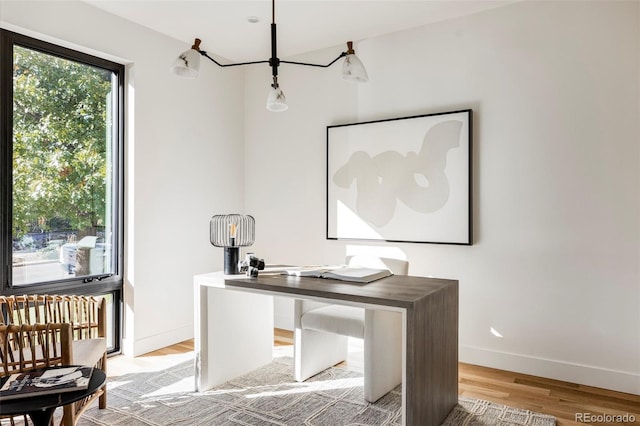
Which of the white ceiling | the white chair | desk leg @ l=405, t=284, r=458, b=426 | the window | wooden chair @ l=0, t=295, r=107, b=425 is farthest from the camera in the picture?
the white ceiling

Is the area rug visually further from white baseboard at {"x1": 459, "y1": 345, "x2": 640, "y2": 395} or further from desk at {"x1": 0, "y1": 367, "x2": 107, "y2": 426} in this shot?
desk at {"x1": 0, "y1": 367, "x2": 107, "y2": 426}

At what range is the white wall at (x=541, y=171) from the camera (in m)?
2.78

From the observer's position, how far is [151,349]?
3.54 meters

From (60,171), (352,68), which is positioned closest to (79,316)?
(60,171)

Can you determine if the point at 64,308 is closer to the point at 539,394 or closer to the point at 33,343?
the point at 33,343

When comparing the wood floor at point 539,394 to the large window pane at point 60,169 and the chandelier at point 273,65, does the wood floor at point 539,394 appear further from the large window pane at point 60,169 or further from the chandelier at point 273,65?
the chandelier at point 273,65

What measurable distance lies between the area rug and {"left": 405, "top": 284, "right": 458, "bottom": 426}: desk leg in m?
0.19

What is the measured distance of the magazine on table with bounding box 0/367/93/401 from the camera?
1.52 m

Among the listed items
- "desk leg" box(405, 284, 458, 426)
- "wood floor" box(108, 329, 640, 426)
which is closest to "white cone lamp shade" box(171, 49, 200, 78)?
"desk leg" box(405, 284, 458, 426)

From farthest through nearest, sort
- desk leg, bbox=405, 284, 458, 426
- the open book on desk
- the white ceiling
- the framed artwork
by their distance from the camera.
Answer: the framed artwork, the white ceiling, the open book on desk, desk leg, bbox=405, 284, 458, 426

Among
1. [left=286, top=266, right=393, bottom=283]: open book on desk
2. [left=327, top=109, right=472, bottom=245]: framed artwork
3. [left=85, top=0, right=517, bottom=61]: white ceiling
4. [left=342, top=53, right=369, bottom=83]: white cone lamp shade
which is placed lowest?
[left=286, top=266, right=393, bottom=283]: open book on desk

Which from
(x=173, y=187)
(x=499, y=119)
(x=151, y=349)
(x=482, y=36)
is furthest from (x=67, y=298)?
(x=482, y=36)

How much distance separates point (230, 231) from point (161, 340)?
4.83ft

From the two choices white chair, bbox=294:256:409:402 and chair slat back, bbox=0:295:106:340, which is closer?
chair slat back, bbox=0:295:106:340
